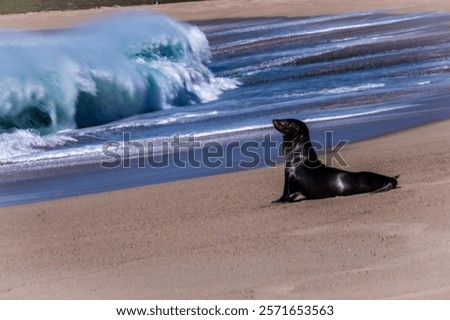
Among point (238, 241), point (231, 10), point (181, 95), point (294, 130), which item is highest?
point (294, 130)

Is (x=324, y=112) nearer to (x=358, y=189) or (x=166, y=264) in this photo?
(x=358, y=189)

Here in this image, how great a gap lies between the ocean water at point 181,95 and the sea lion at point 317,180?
126 cm

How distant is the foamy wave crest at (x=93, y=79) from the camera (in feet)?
50.4

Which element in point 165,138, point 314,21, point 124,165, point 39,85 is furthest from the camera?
point 314,21

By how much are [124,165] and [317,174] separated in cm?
278

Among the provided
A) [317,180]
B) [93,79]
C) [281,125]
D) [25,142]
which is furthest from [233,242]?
[93,79]

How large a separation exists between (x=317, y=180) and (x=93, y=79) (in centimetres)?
879

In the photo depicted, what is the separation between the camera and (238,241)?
7852mm

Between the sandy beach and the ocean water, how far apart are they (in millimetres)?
1029

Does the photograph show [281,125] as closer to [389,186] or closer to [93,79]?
[389,186]

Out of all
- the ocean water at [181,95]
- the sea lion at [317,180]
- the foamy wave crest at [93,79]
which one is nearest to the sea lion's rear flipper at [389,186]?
the sea lion at [317,180]

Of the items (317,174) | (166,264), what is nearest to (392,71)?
(317,174)

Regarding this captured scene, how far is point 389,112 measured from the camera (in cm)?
1312

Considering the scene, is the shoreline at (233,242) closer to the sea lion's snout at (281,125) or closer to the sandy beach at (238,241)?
the sandy beach at (238,241)
